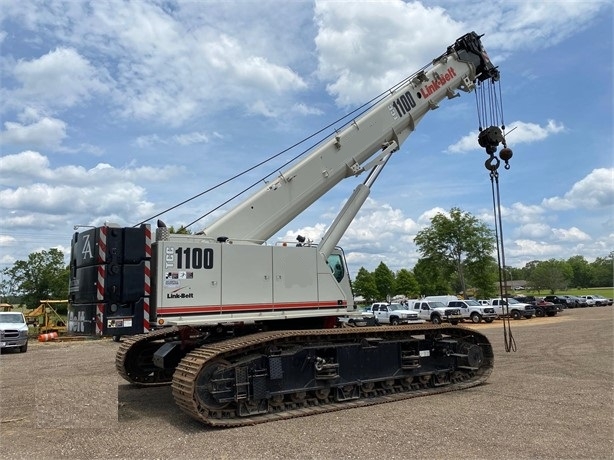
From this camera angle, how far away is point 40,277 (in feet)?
174

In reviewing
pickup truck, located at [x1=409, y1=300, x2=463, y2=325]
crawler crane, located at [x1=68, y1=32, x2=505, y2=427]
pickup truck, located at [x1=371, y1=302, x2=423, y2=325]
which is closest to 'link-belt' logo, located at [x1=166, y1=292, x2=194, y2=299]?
crawler crane, located at [x1=68, y1=32, x2=505, y2=427]

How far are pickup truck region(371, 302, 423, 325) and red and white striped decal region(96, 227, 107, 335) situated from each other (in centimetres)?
2964

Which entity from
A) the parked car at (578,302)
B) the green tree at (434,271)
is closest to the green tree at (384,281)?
the green tree at (434,271)

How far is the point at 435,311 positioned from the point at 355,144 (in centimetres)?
2999

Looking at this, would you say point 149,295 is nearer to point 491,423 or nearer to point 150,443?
point 150,443

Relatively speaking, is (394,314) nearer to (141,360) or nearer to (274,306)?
(141,360)

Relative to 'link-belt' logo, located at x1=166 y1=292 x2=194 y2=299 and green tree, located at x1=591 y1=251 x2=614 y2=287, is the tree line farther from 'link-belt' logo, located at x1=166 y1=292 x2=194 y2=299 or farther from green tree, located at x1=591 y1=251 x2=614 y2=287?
green tree, located at x1=591 y1=251 x2=614 y2=287

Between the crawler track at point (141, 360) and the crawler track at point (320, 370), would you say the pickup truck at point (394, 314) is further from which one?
the crawler track at point (141, 360)

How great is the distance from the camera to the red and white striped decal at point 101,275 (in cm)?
816

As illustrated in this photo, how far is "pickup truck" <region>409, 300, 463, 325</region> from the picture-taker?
38.1m

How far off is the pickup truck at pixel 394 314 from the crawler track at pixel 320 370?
82.6ft

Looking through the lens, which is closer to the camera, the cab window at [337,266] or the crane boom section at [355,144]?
the crane boom section at [355,144]

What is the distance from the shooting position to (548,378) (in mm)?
11680

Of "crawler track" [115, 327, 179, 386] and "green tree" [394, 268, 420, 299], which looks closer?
"crawler track" [115, 327, 179, 386]
